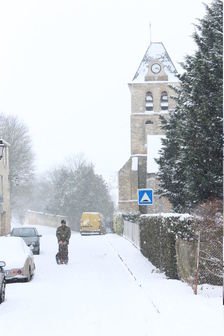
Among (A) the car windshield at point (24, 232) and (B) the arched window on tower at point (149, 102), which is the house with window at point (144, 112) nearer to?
(B) the arched window on tower at point (149, 102)

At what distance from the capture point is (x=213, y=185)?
20453mm

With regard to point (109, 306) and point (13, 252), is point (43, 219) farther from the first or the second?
point (109, 306)

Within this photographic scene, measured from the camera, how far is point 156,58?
75812 millimetres

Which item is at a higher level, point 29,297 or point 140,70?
point 140,70

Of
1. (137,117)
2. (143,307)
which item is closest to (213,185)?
(143,307)

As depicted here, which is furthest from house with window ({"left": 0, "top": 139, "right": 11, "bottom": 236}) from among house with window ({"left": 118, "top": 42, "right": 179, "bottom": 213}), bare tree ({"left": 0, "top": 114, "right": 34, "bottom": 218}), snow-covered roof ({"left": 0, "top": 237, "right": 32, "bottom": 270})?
snow-covered roof ({"left": 0, "top": 237, "right": 32, "bottom": 270})

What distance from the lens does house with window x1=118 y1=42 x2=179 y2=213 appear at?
72.7 meters

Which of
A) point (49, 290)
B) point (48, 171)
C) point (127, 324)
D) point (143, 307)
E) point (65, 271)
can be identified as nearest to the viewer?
point (127, 324)

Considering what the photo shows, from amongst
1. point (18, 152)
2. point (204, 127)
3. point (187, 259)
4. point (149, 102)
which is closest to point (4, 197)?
point (18, 152)

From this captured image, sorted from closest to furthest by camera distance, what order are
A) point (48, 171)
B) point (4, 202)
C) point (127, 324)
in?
1. point (127, 324)
2. point (4, 202)
3. point (48, 171)

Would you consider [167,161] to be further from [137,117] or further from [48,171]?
[48,171]

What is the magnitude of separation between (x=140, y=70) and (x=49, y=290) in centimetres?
6299

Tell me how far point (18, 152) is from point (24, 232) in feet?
141

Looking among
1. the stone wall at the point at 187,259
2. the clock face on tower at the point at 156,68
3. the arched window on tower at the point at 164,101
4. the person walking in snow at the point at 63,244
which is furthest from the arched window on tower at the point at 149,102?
the stone wall at the point at 187,259
